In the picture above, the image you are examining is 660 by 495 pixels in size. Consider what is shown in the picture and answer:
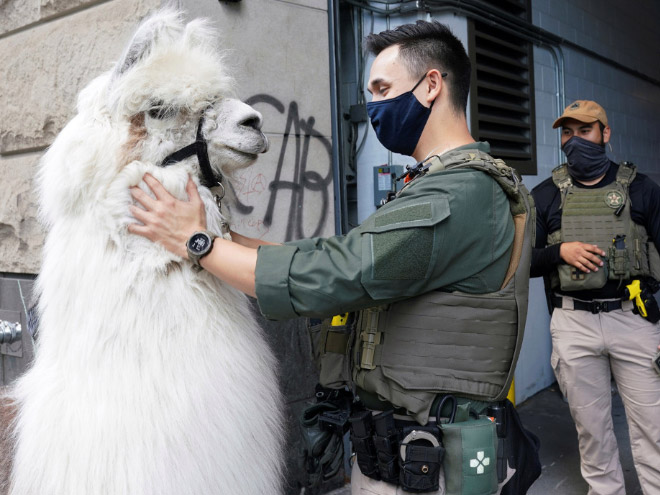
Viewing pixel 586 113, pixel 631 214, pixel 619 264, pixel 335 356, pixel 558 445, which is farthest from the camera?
pixel 558 445

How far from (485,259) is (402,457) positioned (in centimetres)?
60

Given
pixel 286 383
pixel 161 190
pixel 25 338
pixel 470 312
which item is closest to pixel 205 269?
pixel 161 190

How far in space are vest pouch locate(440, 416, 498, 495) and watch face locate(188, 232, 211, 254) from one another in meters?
0.82

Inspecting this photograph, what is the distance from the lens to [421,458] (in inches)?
64.7

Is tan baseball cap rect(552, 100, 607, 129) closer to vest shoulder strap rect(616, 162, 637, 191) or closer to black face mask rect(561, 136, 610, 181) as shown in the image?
black face mask rect(561, 136, 610, 181)

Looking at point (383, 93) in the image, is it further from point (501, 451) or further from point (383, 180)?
point (383, 180)

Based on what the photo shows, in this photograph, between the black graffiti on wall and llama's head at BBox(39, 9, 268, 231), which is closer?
llama's head at BBox(39, 9, 268, 231)

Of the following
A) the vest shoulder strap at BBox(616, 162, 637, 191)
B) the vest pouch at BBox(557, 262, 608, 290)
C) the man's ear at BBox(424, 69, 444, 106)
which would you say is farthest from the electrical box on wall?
the man's ear at BBox(424, 69, 444, 106)

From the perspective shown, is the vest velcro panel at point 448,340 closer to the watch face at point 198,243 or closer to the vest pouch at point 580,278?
the watch face at point 198,243

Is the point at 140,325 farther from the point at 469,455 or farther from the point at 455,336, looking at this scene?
the point at 469,455

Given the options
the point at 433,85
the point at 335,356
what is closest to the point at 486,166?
the point at 433,85

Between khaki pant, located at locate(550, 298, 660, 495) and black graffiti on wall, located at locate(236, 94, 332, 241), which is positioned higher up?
black graffiti on wall, located at locate(236, 94, 332, 241)

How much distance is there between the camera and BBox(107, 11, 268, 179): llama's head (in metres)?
1.54

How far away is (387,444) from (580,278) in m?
2.26
